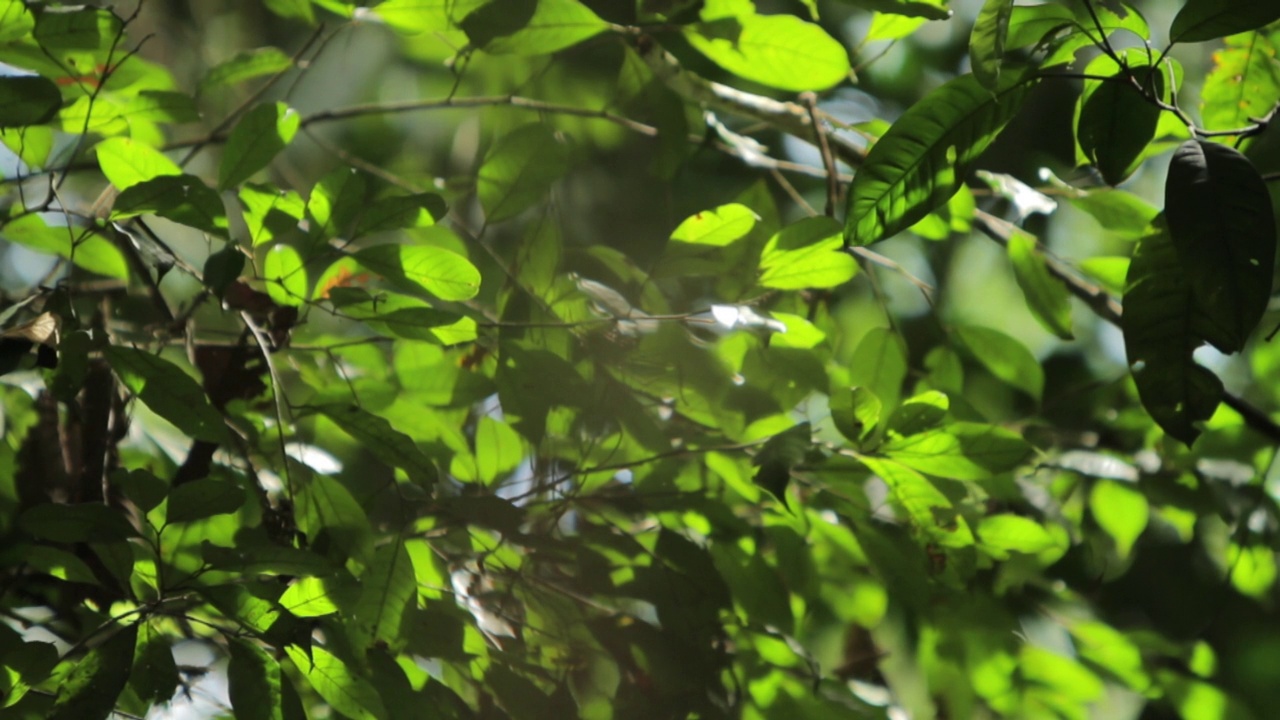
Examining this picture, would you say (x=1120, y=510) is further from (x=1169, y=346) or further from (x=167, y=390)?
(x=167, y=390)

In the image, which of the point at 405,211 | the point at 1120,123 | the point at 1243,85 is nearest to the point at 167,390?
the point at 405,211

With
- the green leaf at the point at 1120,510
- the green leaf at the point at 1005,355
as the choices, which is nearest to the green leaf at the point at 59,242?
the green leaf at the point at 1005,355

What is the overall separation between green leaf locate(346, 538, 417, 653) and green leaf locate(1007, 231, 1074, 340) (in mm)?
448

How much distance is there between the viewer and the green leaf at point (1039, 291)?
0.66m

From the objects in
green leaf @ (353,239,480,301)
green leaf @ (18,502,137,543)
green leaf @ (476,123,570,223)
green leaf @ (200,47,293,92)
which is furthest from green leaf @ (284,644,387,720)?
green leaf @ (200,47,293,92)

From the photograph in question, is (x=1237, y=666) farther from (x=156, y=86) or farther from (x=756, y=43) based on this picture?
(x=156, y=86)

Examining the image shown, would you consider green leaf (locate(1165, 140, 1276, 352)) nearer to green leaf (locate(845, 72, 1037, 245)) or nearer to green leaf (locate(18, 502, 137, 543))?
green leaf (locate(845, 72, 1037, 245))

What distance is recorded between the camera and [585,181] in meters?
1.10

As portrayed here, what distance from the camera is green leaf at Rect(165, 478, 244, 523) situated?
485 mm

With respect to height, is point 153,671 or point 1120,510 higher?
point 153,671

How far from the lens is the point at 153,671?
486mm

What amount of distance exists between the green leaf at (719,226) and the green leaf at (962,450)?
160 millimetres

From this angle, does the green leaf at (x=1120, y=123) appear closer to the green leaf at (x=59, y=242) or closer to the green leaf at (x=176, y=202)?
the green leaf at (x=176, y=202)

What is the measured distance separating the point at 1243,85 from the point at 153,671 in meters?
0.66
